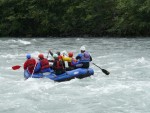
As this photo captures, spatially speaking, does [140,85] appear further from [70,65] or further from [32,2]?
[32,2]

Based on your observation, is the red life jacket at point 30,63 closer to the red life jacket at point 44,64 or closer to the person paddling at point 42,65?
the person paddling at point 42,65

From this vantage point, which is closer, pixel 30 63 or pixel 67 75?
pixel 67 75

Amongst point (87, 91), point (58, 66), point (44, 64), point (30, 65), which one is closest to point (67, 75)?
point (58, 66)

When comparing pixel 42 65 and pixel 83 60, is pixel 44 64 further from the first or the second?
pixel 83 60

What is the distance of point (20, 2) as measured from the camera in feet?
150

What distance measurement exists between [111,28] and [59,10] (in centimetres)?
693

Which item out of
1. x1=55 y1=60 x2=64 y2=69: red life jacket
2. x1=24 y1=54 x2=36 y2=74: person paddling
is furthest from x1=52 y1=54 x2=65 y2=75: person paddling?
x1=24 y1=54 x2=36 y2=74: person paddling

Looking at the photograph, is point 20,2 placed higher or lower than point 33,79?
higher

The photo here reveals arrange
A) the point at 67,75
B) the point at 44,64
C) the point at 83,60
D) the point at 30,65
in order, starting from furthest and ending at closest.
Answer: the point at 83,60, the point at 30,65, the point at 44,64, the point at 67,75

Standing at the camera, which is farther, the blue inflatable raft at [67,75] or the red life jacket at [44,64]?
the red life jacket at [44,64]

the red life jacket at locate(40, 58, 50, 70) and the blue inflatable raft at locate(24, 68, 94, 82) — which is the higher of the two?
the red life jacket at locate(40, 58, 50, 70)

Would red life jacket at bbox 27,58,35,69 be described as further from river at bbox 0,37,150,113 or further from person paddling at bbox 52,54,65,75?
person paddling at bbox 52,54,65,75

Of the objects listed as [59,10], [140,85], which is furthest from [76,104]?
[59,10]

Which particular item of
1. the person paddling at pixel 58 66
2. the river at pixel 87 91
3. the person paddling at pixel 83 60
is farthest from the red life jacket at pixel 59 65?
the person paddling at pixel 83 60
